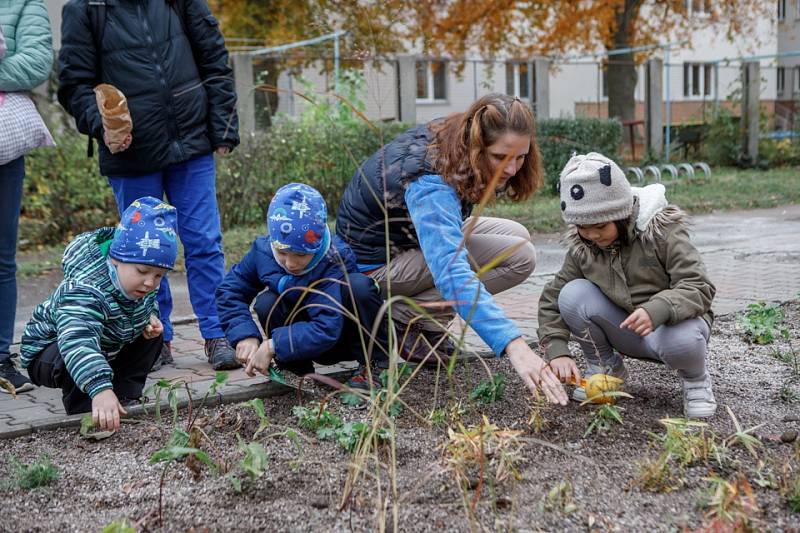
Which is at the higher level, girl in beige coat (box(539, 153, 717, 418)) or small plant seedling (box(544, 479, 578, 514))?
girl in beige coat (box(539, 153, 717, 418))

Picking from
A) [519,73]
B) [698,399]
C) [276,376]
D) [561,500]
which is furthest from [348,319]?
[519,73]

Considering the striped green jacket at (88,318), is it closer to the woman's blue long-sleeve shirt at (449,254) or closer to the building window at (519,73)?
the woman's blue long-sleeve shirt at (449,254)

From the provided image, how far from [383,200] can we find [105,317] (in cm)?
119

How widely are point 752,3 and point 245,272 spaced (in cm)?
2281

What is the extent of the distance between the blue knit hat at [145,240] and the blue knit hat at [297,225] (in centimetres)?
38

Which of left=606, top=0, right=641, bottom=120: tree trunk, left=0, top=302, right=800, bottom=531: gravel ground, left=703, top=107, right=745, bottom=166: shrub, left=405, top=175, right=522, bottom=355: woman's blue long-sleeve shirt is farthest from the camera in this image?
left=606, top=0, right=641, bottom=120: tree trunk

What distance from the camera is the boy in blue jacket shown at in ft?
11.9

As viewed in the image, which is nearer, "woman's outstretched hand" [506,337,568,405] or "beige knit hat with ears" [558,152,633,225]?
"woman's outstretched hand" [506,337,568,405]

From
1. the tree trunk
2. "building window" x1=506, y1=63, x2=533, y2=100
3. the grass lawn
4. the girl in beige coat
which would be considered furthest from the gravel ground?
the tree trunk

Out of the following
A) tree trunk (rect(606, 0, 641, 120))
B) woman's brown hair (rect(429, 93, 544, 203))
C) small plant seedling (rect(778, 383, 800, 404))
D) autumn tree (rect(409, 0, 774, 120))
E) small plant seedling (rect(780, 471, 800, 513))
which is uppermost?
autumn tree (rect(409, 0, 774, 120))

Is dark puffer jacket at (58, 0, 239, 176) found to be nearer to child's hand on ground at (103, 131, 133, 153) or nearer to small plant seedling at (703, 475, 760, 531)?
child's hand on ground at (103, 131, 133, 153)

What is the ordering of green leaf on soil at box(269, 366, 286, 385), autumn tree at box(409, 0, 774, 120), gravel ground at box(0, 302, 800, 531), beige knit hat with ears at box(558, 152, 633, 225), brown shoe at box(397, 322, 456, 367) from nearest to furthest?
gravel ground at box(0, 302, 800, 531)
beige knit hat with ears at box(558, 152, 633, 225)
green leaf on soil at box(269, 366, 286, 385)
brown shoe at box(397, 322, 456, 367)
autumn tree at box(409, 0, 774, 120)

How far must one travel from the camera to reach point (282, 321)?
3979 mm

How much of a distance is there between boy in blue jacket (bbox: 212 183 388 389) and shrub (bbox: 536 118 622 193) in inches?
401
